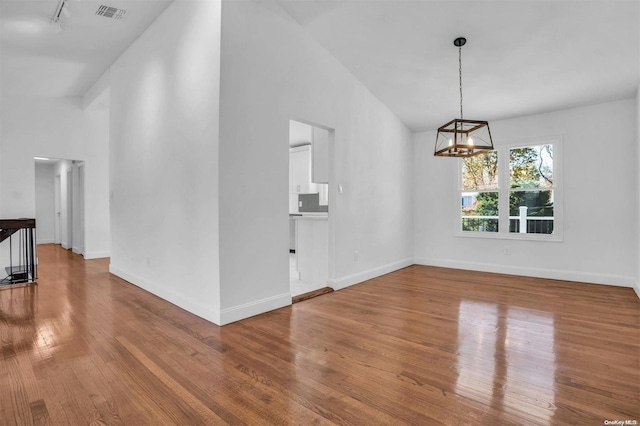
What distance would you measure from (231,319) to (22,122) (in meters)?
6.26

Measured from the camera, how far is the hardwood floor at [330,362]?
182 cm

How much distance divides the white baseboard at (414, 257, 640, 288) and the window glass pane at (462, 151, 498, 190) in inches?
52.9

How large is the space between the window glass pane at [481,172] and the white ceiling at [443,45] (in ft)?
2.33

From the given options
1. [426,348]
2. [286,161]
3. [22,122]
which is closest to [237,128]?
[286,161]

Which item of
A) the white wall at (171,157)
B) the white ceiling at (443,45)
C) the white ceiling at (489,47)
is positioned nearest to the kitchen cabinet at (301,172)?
the white ceiling at (443,45)

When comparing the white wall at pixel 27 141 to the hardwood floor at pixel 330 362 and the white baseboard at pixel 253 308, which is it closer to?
the hardwood floor at pixel 330 362

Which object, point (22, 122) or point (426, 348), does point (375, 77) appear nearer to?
point (426, 348)

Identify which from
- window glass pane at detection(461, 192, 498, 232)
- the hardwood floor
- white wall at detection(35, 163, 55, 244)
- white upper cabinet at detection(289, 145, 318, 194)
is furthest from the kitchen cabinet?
white wall at detection(35, 163, 55, 244)

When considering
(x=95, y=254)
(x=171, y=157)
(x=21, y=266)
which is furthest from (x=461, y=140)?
(x=95, y=254)

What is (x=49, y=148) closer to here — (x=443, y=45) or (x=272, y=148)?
(x=272, y=148)

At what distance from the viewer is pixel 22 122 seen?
20.9 ft

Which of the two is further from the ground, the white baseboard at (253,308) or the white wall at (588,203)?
the white wall at (588,203)

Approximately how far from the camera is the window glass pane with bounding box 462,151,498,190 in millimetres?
5770

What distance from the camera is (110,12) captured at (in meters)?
4.04
